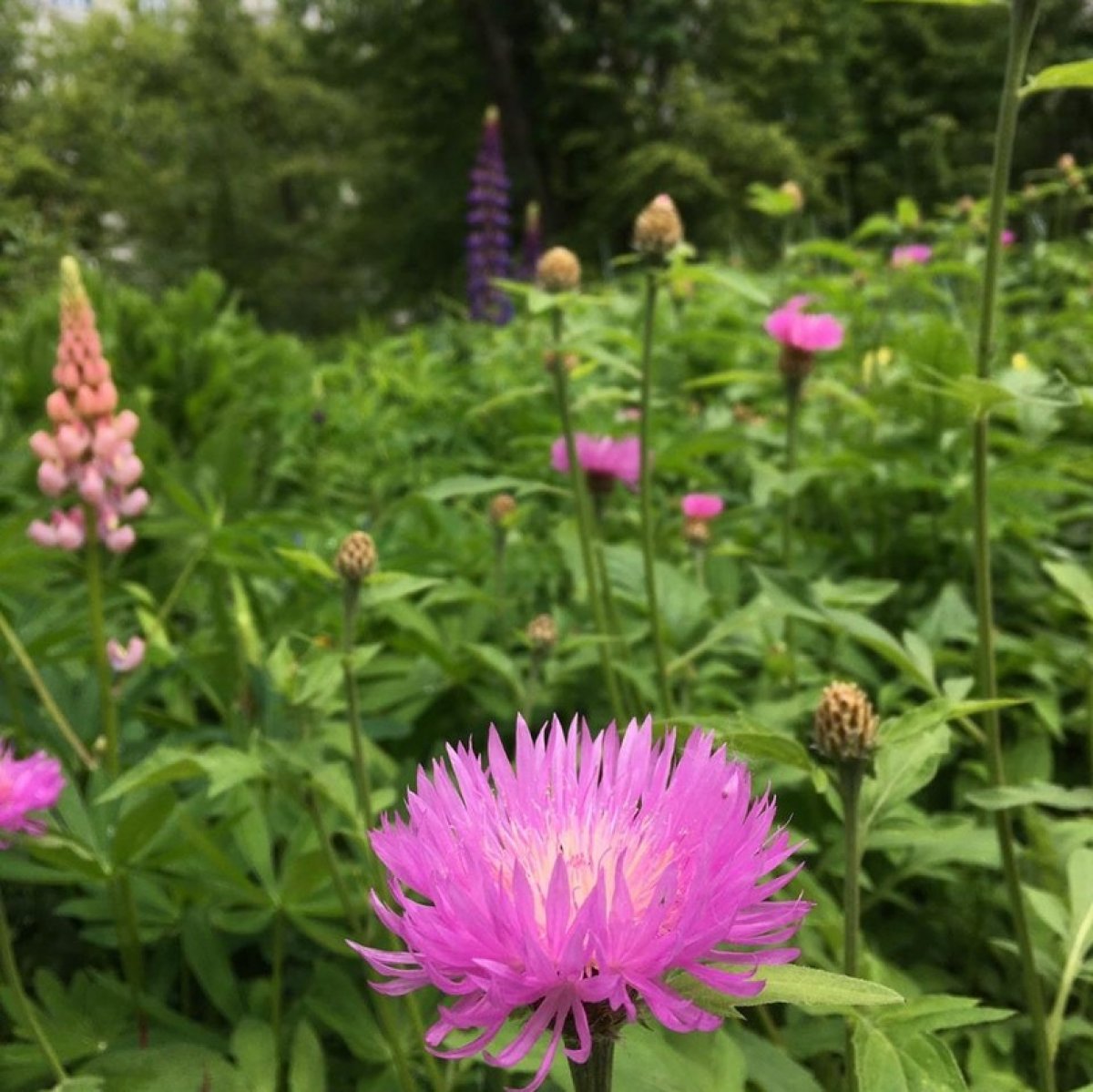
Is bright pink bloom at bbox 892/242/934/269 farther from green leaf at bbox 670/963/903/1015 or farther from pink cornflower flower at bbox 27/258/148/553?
green leaf at bbox 670/963/903/1015

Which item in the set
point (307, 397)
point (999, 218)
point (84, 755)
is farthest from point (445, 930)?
point (307, 397)

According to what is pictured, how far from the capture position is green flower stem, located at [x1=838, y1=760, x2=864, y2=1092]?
0.80m

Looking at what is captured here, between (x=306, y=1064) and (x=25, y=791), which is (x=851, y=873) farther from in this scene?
(x=25, y=791)

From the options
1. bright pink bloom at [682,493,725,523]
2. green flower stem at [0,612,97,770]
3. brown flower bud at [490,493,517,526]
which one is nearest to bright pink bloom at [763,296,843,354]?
bright pink bloom at [682,493,725,523]

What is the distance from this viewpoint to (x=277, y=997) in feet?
3.64

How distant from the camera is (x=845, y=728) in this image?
813 mm

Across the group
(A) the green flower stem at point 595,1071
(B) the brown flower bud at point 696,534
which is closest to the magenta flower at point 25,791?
(A) the green flower stem at point 595,1071

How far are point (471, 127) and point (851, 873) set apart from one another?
17.5 metres

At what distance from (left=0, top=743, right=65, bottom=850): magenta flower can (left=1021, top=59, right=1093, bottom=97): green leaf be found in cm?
112

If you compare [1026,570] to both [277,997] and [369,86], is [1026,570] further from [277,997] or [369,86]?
→ [369,86]

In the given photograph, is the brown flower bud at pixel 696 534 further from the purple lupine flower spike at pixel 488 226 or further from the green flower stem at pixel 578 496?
the purple lupine flower spike at pixel 488 226

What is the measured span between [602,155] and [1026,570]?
15.4 m

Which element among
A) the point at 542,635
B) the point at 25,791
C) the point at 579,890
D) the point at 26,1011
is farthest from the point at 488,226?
the point at 579,890

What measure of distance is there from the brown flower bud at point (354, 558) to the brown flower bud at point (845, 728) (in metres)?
0.56
